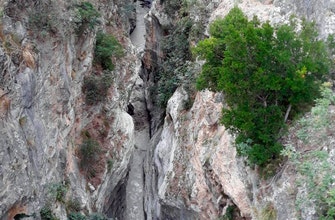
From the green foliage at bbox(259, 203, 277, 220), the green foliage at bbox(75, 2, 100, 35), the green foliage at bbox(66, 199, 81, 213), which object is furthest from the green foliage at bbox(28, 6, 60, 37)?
the green foliage at bbox(259, 203, 277, 220)

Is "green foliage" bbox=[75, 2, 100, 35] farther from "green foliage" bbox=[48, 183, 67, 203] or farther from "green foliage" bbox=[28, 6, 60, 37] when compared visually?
"green foliage" bbox=[48, 183, 67, 203]

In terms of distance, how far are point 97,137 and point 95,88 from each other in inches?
100

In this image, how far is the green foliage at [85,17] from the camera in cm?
1753

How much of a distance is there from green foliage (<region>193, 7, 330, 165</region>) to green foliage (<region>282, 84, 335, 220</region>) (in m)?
0.59

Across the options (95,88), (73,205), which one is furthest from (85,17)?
(73,205)

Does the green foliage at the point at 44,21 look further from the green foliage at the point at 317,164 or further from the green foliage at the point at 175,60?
the green foliage at the point at 317,164

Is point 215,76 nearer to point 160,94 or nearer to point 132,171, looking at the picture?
point 160,94

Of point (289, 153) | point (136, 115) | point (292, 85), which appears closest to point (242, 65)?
point (292, 85)

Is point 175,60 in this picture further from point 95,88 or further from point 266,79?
point 266,79

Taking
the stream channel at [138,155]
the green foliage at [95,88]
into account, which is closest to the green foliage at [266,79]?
the green foliage at [95,88]

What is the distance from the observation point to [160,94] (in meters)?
27.0

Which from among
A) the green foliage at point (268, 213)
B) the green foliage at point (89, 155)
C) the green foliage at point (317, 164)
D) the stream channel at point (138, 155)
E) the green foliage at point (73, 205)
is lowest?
the stream channel at point (138, 155)

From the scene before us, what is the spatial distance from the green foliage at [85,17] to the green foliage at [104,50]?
290cm

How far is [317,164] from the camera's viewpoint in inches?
376
